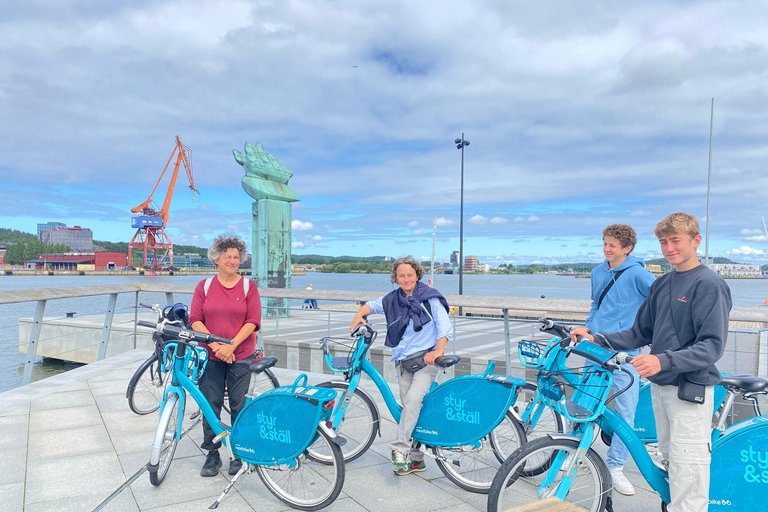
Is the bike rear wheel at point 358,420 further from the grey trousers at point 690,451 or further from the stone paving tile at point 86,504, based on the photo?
the grey trousers at point 690,451

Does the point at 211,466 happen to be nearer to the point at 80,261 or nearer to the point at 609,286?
the point at 609,286

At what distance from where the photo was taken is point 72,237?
127562 mm

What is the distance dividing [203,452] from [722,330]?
11.3 feet

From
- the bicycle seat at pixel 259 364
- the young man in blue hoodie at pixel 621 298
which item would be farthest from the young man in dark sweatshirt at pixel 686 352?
the bicycle seat at pixel 259 364

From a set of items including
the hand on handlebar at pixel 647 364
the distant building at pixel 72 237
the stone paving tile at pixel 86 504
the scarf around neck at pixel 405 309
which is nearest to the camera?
the hand on handlebar at pixel 647 364

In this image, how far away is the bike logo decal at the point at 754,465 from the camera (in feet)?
7.47

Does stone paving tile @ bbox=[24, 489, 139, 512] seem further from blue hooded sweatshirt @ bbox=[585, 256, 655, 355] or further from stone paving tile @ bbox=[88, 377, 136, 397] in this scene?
blue hooded sweatshirt @ bbox=[585, 256, 655, 355]

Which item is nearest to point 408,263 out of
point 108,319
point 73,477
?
point 73,477

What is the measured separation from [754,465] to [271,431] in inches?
93.7

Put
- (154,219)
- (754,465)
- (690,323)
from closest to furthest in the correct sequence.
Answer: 1. (690,323)
2. (754,465)
3. (154,219)

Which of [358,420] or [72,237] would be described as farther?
[72,237]

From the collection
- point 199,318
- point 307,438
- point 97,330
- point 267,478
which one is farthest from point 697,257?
point 97,330

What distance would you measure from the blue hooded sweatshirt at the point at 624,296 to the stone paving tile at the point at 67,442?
365 centimetres

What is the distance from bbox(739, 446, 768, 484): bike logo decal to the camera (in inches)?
89.6
